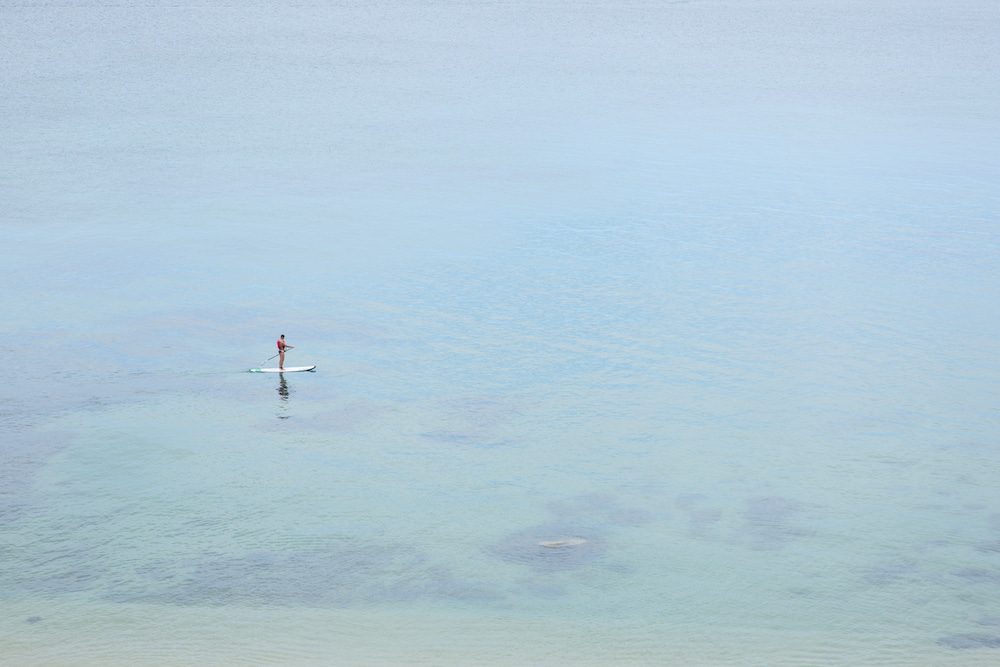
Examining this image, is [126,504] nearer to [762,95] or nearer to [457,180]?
[457,180]

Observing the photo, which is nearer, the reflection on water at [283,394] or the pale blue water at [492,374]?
the pale blue water at [492,374]

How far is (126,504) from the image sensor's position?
2478 centimetres

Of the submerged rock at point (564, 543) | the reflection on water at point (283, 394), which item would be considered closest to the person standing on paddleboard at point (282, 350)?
the reflection on water at point (283, 394)

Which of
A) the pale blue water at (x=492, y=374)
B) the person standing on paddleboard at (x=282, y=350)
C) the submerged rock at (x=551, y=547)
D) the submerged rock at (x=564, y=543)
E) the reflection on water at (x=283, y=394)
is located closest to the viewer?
the pale blue water at (x=492, y=374)

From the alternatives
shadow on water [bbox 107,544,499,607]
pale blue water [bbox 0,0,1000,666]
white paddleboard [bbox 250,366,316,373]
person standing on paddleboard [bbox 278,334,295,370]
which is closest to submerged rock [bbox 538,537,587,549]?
pale blue water [bbox 0,0,1000,666]

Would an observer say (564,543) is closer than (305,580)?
No

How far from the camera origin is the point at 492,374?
33344 mm

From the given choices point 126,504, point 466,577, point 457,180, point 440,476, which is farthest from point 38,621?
point 457,180

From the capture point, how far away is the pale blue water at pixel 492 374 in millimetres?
20984

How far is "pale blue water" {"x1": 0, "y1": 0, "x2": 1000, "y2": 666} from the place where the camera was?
21.0m

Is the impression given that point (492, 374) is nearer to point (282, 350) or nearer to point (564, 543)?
point (282, 350)

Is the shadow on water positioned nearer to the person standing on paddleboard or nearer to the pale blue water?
the pale blue water

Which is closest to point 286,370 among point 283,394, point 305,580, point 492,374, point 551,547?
point 283,394

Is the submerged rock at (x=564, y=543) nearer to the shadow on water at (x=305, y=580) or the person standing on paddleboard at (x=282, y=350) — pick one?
the shadow on water at (x=305, y=580)
